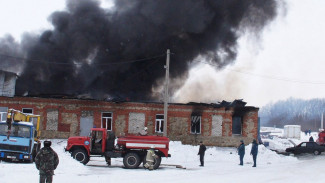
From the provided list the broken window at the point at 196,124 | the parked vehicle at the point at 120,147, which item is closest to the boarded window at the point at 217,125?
the broken window at the point at 196,124

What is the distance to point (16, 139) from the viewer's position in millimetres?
18688

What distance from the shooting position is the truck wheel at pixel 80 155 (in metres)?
19.8

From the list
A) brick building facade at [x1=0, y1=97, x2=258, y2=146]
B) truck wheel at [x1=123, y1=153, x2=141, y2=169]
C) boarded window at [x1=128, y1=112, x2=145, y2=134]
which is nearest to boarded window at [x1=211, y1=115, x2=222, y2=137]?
brick building facade at [x1=0, y1=97, x2=258, y2=146]

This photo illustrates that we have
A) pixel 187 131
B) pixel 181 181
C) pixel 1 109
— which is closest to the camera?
pixel 181 181

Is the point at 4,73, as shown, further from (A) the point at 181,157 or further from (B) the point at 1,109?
(A) the point at 181,157

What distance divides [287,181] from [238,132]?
2224cm

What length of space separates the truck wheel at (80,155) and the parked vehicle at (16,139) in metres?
2.09

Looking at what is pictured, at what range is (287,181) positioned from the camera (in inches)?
604

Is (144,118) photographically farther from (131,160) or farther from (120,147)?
(131,160)

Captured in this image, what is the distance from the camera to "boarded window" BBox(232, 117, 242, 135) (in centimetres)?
3738

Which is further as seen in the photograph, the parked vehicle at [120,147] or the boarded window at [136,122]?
the boarded window at [136,122]

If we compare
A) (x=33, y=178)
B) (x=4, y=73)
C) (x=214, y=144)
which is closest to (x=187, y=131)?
(x=214, y=144)

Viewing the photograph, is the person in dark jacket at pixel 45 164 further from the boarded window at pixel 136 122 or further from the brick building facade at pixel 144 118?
the boarded window at pixel 136 122

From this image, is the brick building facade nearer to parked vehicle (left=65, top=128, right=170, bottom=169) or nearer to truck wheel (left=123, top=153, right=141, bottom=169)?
parked vehicle (left=65, top=128, right=170, bottom=169)
